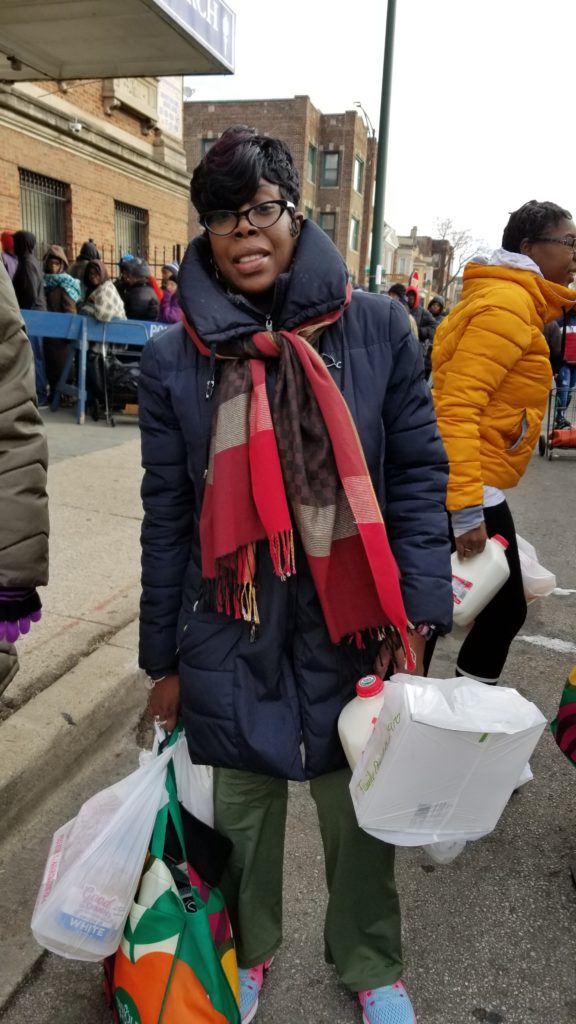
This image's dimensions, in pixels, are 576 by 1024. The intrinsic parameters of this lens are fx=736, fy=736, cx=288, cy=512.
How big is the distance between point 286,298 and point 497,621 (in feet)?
5.38

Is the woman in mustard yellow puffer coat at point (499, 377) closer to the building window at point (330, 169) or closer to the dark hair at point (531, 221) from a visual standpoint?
the dark hair at point (531, 221)

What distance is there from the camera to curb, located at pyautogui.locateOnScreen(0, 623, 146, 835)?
2506 millimetres

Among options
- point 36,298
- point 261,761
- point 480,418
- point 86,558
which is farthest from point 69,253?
point 261,761

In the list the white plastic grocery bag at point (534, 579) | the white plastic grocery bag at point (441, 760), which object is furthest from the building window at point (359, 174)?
the white plastic grocery bag at point (441, 760)

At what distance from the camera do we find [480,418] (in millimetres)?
2480

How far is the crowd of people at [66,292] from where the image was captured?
821 cm

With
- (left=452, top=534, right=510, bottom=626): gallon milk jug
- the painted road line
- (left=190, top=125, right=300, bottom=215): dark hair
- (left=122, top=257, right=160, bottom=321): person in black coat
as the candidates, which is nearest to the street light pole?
(left=122, top=257, right=160, bottom=321): person in black coat

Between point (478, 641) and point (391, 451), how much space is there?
4.33ft

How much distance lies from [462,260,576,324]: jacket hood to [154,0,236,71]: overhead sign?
4.11 meters

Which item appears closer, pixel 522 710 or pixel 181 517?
pixel 522 710

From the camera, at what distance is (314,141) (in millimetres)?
36844

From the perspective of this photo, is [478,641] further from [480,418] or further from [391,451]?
[391,451]

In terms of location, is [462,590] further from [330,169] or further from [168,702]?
[330,169]

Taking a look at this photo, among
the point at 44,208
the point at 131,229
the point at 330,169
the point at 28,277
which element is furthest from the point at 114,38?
the point at 330,169
